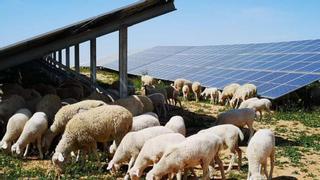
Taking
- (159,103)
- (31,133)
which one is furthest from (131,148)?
(159,103)

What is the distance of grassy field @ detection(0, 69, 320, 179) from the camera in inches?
381

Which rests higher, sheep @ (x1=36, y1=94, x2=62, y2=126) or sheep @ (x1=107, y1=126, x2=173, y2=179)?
sheep @ (x1=36, y1=94, x2=62, y2=126)

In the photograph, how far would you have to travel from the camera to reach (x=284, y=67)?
24.0 meters

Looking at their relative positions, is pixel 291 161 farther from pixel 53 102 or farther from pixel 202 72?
pixel 202 72

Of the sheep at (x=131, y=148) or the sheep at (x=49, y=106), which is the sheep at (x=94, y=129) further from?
the sheep at (x=49, y=106)

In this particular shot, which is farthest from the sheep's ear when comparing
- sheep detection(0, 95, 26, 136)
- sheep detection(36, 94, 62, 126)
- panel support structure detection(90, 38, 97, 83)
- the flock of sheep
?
panel support structure detection(90, 38, 97, 83)

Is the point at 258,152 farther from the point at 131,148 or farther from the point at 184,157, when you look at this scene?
the point at 131,148

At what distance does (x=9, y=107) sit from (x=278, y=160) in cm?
771

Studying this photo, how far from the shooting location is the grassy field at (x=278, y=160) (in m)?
9.68

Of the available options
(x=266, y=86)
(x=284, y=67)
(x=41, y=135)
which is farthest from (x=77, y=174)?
(x=284, y=67)

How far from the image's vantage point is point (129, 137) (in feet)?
31.0

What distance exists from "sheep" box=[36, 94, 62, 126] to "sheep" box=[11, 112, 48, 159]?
4.11 feet

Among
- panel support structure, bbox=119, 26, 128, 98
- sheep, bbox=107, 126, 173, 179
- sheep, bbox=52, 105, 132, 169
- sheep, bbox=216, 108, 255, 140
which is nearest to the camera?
sheep, bbox=107, 126, 173, 179

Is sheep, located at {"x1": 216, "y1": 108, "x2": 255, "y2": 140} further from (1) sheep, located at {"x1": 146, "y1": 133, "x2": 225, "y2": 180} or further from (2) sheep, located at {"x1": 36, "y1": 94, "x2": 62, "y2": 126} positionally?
(2) sheep, located at {"x1": 36, "y1": 94, "x2": 62, "y2": 126}
